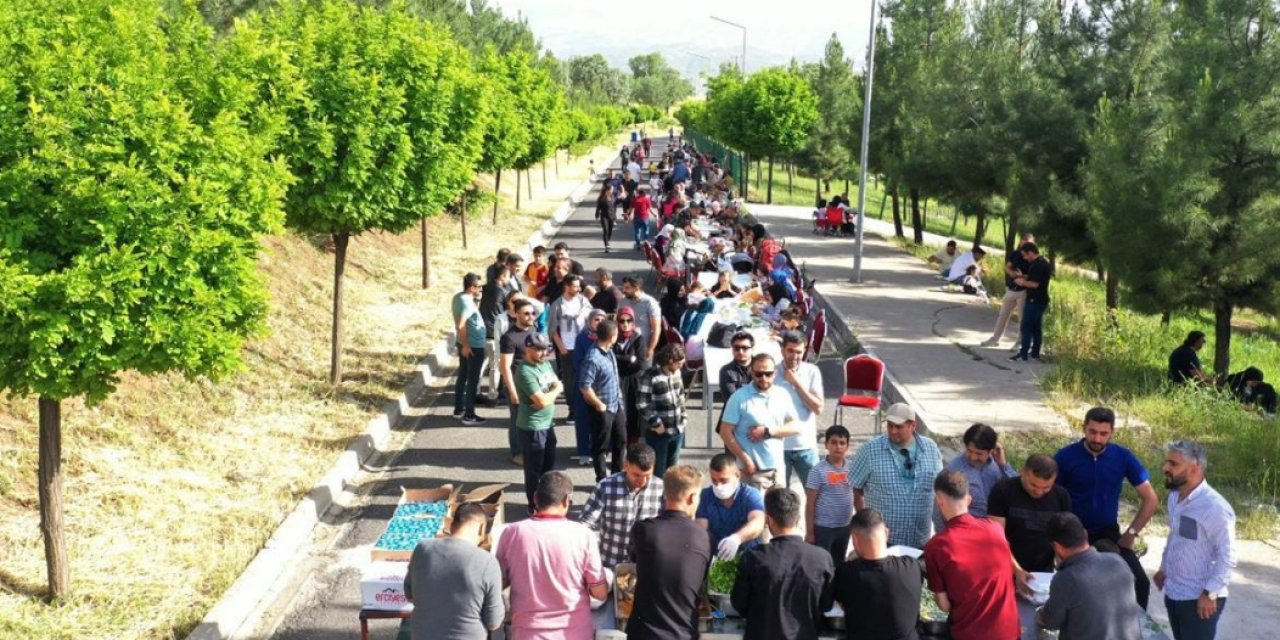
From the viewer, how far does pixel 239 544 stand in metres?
9.12

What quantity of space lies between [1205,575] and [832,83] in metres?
37.4

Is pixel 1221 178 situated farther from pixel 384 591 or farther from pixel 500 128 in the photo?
pixel 500 128

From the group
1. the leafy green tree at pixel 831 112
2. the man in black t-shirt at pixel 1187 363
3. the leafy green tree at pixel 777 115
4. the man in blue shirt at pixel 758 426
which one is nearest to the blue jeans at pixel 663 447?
the man in blue shirt at pixel 758 426

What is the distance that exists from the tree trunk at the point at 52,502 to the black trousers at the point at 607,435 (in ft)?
13.4

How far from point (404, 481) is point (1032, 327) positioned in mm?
9330

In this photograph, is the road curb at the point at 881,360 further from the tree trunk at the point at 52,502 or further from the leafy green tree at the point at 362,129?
the tree trunk at the point at 52,502

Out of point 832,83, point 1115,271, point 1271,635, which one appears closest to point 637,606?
point 1271,635

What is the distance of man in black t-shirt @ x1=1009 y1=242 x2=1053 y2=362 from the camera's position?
606 inches

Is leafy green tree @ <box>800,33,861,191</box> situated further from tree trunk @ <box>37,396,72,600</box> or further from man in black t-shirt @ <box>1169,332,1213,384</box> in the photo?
tree trunk @ <box>37,396,72,600</box>

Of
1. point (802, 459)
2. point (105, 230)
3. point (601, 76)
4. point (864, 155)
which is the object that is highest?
point (601, 76)

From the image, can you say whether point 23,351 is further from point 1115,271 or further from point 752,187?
point 752,187

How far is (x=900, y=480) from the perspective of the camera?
23.8ft

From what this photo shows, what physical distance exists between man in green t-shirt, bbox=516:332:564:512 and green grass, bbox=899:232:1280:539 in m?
5.07

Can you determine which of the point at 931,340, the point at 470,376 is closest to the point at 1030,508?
the point at 470,376
